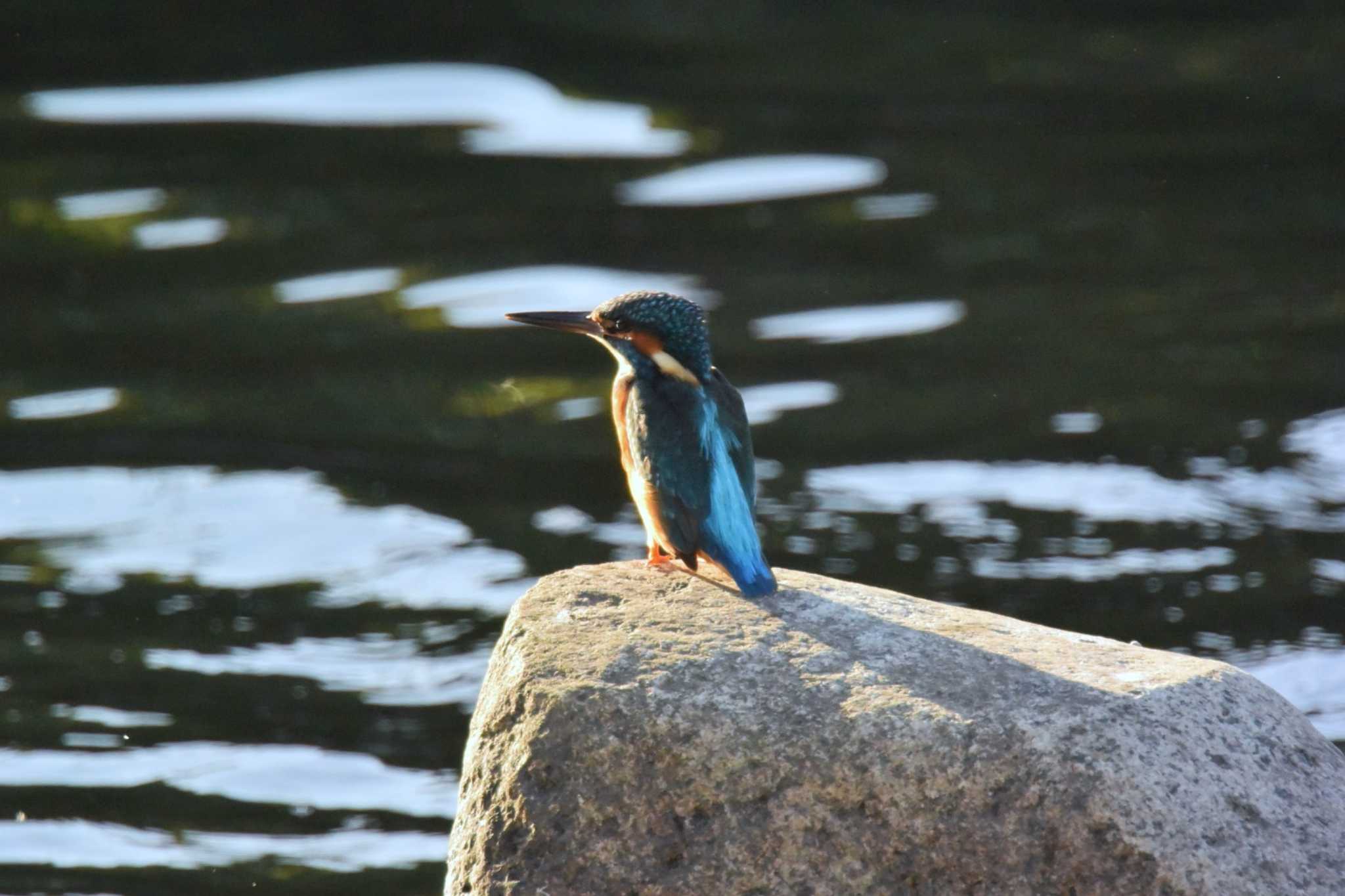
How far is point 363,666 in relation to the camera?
248 inches

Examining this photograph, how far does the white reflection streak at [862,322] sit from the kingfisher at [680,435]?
171 inches

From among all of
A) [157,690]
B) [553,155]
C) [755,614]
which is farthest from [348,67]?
[755,614]

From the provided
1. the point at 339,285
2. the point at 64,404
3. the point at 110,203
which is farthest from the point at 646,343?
the point at 110,203

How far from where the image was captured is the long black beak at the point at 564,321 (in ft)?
14.5

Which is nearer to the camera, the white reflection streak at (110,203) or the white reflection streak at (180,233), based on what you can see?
the white reflection streak at (180,233)

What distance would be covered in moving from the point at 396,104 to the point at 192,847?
6.71m

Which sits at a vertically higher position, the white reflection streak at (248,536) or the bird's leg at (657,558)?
the bird's leg at (657,558)

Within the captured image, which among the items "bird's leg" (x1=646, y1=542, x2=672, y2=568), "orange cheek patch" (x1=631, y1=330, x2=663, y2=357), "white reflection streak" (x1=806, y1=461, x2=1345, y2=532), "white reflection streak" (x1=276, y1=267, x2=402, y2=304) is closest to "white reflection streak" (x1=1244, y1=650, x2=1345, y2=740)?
"white reflection streak" (x1=806, y1=461, x2=1345, y2=532)

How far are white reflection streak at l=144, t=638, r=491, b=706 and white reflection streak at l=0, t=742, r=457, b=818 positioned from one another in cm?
34

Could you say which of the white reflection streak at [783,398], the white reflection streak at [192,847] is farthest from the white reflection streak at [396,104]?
the white reflection streak at [192,847]

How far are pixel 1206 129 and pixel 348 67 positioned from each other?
17.6 feet

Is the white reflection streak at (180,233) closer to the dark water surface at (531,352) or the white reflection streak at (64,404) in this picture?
the dark water surface at (531,352)

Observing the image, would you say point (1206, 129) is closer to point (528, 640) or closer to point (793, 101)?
point (793, 101)

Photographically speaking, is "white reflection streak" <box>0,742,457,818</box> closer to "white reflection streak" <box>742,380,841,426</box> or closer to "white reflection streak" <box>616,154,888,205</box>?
"white reflection streak" <box>742,380,841,426</box>
